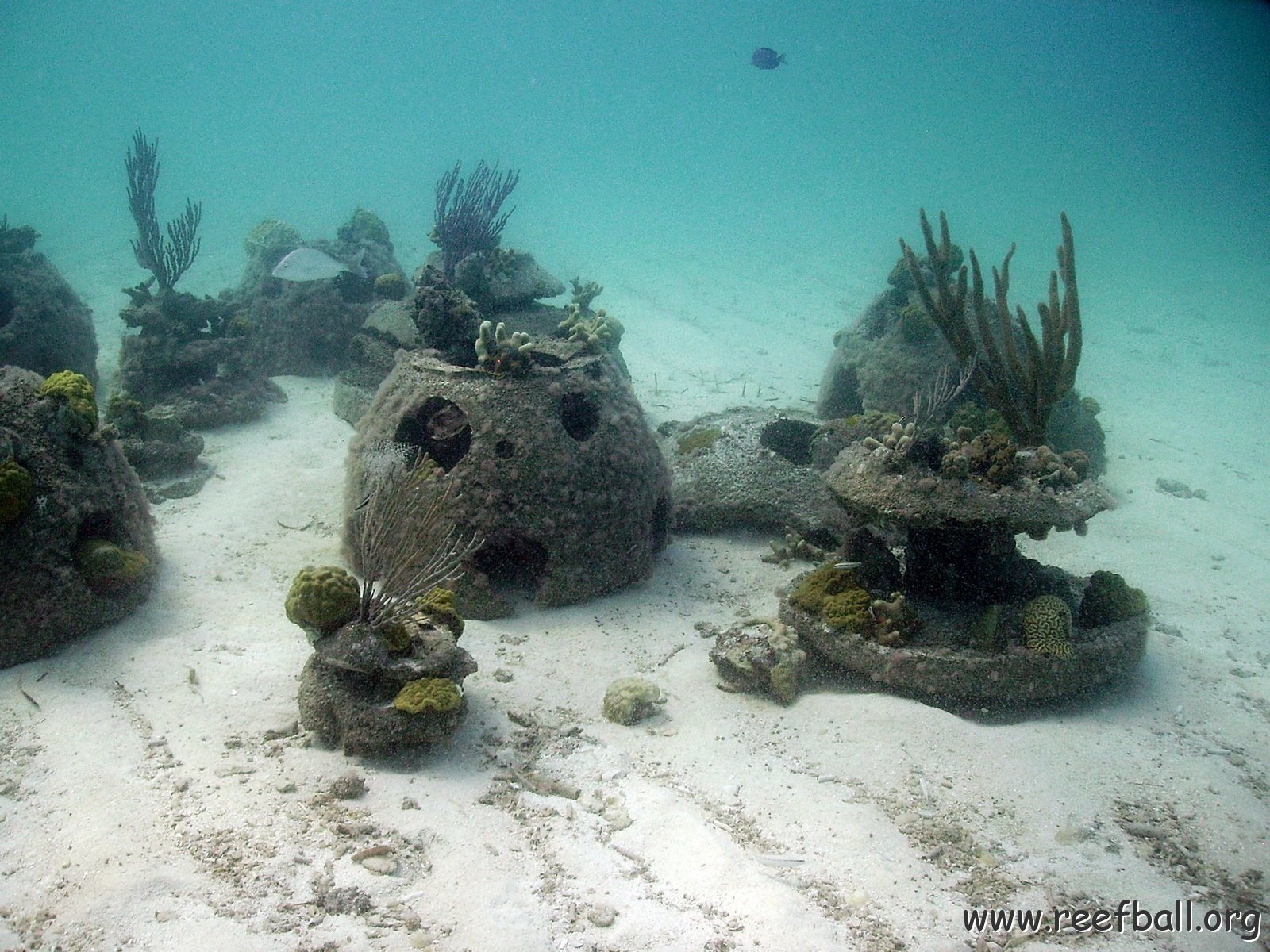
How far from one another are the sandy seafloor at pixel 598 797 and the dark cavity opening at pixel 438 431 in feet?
4.89

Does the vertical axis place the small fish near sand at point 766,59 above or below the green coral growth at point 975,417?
above

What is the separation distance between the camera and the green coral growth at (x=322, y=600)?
3.89m

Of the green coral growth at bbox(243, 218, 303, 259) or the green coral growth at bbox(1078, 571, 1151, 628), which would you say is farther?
the green coral growth at bbox(243, 218, 303, 259)

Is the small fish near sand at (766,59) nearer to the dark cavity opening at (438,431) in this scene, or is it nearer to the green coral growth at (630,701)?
the dark cavity opening at (438,431)

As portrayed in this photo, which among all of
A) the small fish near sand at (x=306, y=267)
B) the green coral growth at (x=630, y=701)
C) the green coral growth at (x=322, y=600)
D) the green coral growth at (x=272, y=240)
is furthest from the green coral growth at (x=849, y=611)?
the green coral growth at (x=272, y=240)

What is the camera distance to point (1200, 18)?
51.8 metres

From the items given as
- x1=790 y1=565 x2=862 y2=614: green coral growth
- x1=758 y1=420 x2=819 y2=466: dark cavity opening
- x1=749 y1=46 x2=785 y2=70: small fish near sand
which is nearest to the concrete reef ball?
x1=790 y1=565 x2=862 y2=614: green coral growth

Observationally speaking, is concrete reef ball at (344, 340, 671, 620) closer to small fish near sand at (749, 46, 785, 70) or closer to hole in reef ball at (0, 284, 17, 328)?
hole in reef ball at (0, 284, 17, 328)

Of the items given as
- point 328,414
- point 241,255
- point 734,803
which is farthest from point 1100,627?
point 241,255

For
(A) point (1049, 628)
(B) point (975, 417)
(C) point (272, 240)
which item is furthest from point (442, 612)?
(C) point (272, 240)

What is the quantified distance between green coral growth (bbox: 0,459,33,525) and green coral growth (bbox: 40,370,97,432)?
520 millimetres

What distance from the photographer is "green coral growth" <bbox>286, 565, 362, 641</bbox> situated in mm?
3889

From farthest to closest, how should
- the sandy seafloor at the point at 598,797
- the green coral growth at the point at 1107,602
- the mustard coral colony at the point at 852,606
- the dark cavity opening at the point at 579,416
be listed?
the dark cavity opening at the point at 579,416, the green coral growth at the point at 1107,602, the mustard coral colony at the point at 852,606, the sandy seafloor at the point at 598,797

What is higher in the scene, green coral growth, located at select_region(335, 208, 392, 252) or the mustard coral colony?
green coral growth, located at select_region(335, 208, 392, 252)
